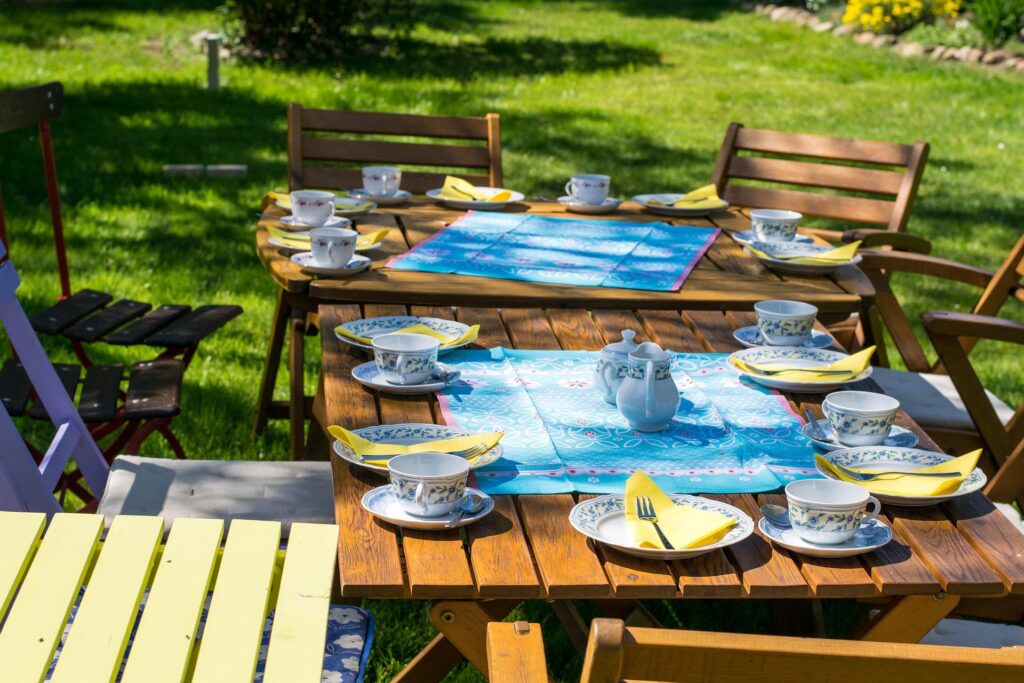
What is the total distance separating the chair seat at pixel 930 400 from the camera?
3.27 m

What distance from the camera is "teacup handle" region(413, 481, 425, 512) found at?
1814 mm

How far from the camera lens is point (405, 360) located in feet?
7.77

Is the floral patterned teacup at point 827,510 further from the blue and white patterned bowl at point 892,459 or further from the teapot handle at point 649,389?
the teapot handle at point 649,389

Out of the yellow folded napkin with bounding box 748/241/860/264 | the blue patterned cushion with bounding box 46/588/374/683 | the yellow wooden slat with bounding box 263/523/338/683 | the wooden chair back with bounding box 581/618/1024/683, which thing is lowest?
the blue patterned cushion with bounding box 46/588/374/683

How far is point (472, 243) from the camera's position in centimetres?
357

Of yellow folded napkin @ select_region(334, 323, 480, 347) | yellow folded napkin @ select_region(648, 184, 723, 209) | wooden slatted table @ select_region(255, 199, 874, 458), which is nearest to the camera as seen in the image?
yellow folded napkin @ select_region(334, 323, 480, 347)

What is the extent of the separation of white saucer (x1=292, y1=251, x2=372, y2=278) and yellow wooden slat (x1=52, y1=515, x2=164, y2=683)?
1241 millimetres

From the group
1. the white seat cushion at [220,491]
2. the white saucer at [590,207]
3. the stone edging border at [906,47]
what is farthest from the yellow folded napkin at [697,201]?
the stone edging border at [906,47]

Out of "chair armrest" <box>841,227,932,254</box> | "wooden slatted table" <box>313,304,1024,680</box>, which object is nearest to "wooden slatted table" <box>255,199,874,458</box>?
"chair armrest" <box>841,227,932,254</box>

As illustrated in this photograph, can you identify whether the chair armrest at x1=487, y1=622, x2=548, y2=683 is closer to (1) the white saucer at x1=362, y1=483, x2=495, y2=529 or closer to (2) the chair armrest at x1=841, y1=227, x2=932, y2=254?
(1) the white saucer at x1=362, y1=483, x2=495, y2=529

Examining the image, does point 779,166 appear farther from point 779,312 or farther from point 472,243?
point 779,312

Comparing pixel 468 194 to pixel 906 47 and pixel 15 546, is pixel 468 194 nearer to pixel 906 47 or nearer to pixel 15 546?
pixel 15 546

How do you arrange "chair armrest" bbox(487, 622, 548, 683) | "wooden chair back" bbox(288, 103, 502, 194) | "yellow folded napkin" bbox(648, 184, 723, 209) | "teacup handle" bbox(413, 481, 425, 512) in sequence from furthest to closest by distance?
1. "wooden chair back" bbox(288, 103, 502, 194)
2. "yellow folded napkin" bbox(648, 184, 723, 209)
3. "teacup handle" bbox(413, 481, 425, 512)
4. "chair armrest" bbox(487, 622, 548, 683)

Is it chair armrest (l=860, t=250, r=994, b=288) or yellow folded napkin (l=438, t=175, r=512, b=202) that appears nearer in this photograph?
chair armrest (l=860, t=250, r=994, b=288)
